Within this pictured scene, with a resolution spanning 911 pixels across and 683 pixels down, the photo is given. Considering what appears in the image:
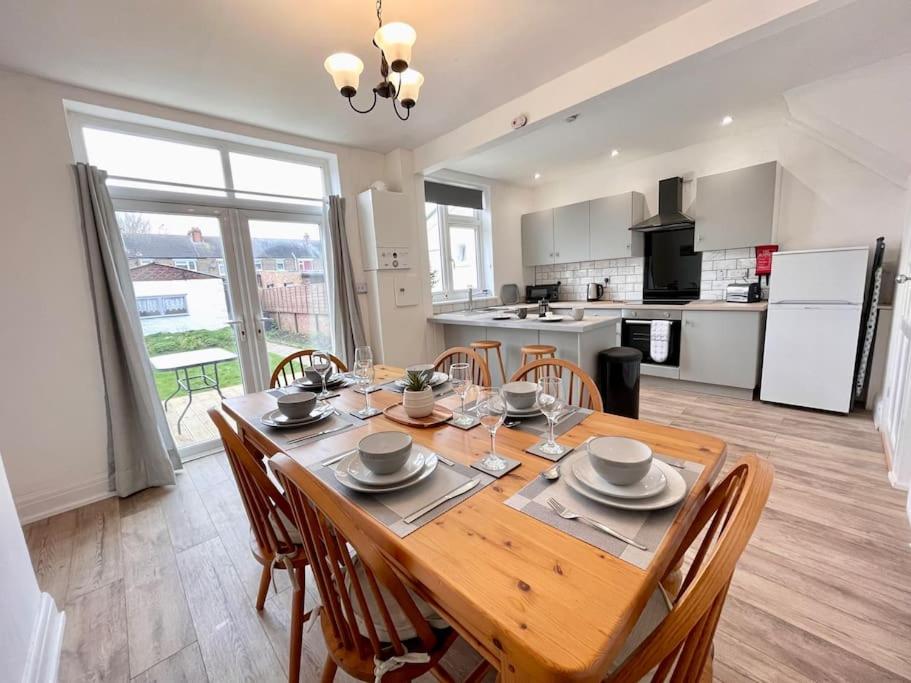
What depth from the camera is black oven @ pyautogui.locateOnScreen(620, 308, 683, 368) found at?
3750 mm

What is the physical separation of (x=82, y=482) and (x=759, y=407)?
515 centimetres

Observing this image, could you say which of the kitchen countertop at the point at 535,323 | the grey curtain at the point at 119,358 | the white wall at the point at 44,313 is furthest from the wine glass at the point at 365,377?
the white wall at the point at 44,313

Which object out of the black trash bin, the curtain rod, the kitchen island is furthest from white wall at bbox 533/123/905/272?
the curtain rod

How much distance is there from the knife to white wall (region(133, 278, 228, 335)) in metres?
2.73

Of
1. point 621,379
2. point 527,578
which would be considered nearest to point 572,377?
point 527,578

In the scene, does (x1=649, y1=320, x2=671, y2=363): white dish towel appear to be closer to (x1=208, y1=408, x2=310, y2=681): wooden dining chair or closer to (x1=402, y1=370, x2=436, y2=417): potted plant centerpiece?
(x1=402, y1=370, x2=436, y2=417): potted plant centerpiece

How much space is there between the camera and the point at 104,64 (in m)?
2.01

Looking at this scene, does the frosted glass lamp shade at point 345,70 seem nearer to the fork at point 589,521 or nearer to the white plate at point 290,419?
the white plate at point 290,419

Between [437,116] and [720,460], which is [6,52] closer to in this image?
[437,116]

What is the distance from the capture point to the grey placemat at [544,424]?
1273 mm

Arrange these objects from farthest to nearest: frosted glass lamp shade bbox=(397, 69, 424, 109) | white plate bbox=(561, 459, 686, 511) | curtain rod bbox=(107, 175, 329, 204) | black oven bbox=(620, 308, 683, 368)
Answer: black oven bbox=(620, 308, 683, 368) < curtain rod bbox=(107, 175, 329, 204) < frosted glass lamp shade bbox=(397, 69, 424, 109) < white plate bbox=(561, 459, 686, 511)

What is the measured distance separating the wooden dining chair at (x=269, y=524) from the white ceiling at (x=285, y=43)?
75.2 inches

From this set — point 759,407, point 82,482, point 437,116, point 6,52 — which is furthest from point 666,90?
point 82,482

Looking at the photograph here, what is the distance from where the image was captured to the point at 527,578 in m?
0.67
